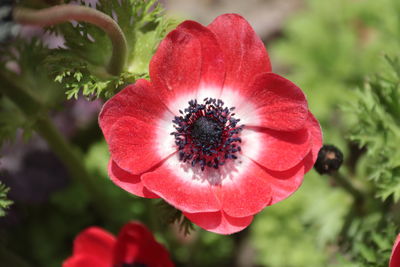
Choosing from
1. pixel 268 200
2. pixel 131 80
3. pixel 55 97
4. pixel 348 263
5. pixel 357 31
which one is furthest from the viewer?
pixel 357 31

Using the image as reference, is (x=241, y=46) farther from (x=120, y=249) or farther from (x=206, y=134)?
(x=120, y=249)

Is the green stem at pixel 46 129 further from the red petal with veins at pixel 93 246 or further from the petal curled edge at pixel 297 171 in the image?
the petal curled edge at pixel 297 171

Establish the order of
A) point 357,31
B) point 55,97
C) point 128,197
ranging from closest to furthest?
point 55,97 < point 128,197 < point 357,31

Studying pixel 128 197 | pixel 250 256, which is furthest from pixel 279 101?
pixel 250 256

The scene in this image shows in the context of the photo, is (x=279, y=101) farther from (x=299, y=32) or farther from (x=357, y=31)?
(x=357, y=31)

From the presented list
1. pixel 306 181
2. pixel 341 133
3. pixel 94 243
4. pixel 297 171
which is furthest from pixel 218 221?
pixel 341 133

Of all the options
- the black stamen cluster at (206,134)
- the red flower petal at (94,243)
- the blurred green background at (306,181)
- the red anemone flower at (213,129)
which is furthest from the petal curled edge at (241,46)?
the red flower petal at (94,243)

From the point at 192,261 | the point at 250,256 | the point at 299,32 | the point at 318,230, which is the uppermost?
the point at 299,32

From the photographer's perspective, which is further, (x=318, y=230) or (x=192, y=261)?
(x=192, y=261)
